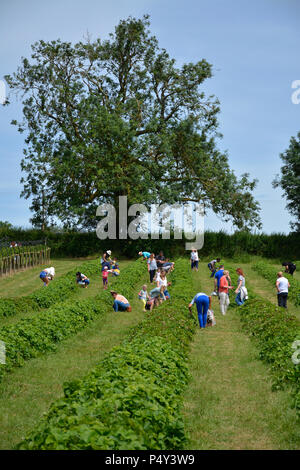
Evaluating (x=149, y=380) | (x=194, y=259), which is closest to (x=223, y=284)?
(x=149, y=380)

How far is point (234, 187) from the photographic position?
47.7 metres

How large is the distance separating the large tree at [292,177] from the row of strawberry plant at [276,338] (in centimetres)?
3403

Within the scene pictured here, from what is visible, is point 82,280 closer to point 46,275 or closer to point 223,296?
point 46,275

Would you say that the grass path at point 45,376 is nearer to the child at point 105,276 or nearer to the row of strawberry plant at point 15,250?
the child at point 105,276

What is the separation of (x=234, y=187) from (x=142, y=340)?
3655 cm

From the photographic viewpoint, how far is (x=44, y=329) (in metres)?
15.9

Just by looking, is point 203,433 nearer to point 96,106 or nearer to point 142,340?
point 142,340

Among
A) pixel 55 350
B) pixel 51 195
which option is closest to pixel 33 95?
pixel 51 195

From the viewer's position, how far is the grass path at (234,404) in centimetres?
854

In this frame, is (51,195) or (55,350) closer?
(55,350)

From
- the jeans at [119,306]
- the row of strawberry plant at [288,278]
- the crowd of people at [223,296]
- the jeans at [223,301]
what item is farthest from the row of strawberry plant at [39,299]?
the row of strawberry plant at [288,278]

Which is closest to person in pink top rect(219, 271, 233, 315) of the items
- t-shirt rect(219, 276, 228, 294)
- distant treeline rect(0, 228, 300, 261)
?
t-shirt rect(219, 276, 228, 294)
